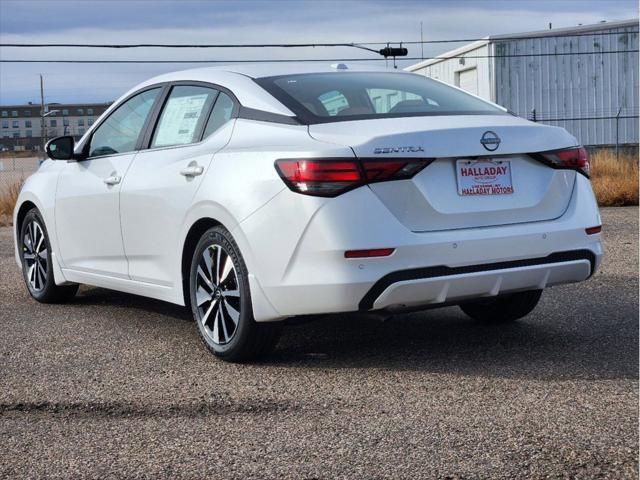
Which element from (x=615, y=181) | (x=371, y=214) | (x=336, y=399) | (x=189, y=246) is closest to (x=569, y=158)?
(x=371, y=214)

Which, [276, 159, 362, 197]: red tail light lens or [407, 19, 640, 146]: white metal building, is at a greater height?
[276, 159, 362, 197]: red tail light lens

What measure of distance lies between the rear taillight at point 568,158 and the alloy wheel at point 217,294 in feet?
5.67

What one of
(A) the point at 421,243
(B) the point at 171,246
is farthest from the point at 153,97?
(A) the point at 421,243

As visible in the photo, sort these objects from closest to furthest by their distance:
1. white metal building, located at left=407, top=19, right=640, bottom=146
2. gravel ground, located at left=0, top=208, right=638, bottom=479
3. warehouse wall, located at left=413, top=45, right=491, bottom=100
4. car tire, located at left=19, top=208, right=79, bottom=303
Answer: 1. gravel ground, located at left=0, top=208, right=638, bottom=479
2. car tire, located at left=19, top=208, right=79, bottom=303
3. white metal building, located at left=407, top=19, right=640, bottom=146
4. warehouse wall, located at left=413, top=45, right=491, bottom=100

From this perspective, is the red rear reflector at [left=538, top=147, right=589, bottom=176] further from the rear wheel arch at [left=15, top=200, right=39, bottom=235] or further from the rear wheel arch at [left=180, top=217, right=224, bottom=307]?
the rear wheel arch at [left=15, top=200, right=39, bottom=235]

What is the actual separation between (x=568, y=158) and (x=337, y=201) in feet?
4.51

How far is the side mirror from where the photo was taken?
7.20m

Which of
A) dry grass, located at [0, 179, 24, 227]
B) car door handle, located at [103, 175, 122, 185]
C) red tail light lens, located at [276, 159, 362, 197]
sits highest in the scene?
red tail light lens, located at [276, 159, 362, 197]

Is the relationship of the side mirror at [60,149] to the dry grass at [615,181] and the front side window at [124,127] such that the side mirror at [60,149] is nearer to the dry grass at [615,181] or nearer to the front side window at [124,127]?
the front side window at [124,127]

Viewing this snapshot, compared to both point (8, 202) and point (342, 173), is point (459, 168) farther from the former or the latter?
point (8, 202)

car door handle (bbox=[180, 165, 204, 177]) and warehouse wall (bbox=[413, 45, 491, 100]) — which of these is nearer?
car door handle (bbox=[180, 165, 204, 177])

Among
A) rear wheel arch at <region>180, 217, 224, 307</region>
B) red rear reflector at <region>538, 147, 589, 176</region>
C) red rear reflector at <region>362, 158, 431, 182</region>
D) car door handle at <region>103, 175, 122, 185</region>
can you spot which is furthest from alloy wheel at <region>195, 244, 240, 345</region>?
red rear reflector at <region>538, 147, 589, 176</region>

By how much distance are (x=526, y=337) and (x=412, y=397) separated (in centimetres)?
157

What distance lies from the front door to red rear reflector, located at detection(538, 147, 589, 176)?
8.51 feet
